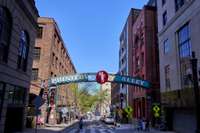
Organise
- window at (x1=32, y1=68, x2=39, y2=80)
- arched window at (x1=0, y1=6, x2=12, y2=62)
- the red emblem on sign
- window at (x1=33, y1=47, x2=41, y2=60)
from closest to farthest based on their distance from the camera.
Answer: arched window at (x1=0, y1=6, x2=12, y2=62) → the red emblem on sign → window at (x1=32, y1=68, x2=39, y2=80) → window at (x1=33, y1=47, x2=41, y2=60)

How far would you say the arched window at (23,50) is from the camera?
67.7ft

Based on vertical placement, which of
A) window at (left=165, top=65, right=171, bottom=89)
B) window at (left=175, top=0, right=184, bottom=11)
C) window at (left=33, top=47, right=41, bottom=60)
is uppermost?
window at (left=175, top=0, right=184, bottom=11)

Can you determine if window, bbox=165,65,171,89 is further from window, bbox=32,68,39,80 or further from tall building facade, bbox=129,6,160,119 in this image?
window, bbox=32,68,39,80

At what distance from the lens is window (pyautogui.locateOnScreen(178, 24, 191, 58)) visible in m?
24.8

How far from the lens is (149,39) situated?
42.2 metres

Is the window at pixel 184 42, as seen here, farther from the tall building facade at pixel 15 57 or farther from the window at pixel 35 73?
the window at pixel 35 73

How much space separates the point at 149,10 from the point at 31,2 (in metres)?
25.9

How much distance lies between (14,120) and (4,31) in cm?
826

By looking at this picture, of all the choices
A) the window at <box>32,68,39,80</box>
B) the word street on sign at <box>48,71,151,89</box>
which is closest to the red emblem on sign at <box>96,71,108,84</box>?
the word street on sign at <box>48,71,151,89</box>

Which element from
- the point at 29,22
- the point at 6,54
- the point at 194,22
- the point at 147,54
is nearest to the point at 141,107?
the point at 147,54

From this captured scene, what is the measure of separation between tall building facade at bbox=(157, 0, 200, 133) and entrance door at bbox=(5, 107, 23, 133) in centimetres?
1444

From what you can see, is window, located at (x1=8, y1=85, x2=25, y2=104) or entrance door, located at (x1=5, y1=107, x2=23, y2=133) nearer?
window, located at (x1=8, y1=85, x2=25, y2=104)

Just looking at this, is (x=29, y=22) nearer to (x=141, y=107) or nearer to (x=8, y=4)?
(x=8, y=4)

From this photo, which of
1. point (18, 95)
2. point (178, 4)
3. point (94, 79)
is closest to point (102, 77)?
point (94, 79)
